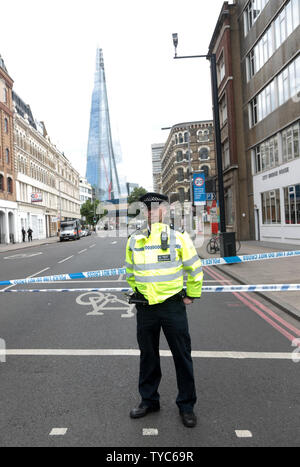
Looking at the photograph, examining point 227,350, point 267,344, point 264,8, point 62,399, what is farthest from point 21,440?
point 264,8

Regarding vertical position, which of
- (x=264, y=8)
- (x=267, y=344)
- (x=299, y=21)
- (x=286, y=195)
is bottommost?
(x=267, y=344)

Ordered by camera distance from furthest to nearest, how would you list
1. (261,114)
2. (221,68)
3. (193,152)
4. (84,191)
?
(84,191) → (193,152) → (221,68) → (261,114)

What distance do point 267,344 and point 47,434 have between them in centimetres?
327

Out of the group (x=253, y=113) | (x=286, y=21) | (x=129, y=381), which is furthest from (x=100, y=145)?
(x=129, y=381)

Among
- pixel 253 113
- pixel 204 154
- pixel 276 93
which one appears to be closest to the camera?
pixel 276 93

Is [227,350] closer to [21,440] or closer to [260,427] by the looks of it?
[260,427]

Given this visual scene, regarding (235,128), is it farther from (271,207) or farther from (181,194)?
(181,194)

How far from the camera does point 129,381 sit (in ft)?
13.4

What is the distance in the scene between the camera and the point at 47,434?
304 cm

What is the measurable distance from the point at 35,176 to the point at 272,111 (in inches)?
1680

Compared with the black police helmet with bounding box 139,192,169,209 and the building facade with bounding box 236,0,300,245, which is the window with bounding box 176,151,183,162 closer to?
the building facade with bounding box 236,0,300,245

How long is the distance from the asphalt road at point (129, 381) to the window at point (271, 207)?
16.9m

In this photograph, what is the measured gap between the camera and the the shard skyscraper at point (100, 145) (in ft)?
491

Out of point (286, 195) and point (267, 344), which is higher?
point (286, 195)
